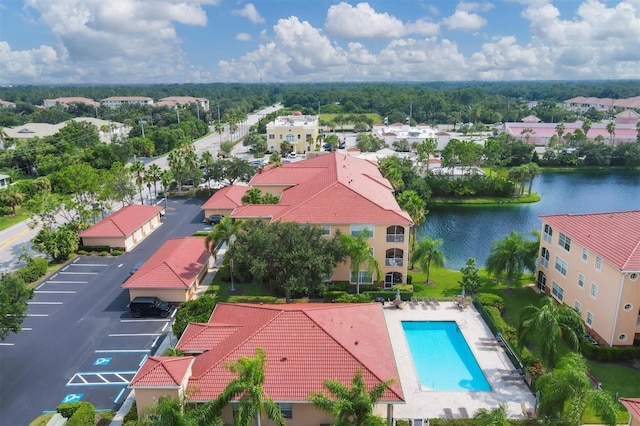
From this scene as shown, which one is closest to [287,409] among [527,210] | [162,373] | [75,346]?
[162,373]

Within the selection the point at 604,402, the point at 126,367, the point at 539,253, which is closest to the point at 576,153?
the point at 539,253

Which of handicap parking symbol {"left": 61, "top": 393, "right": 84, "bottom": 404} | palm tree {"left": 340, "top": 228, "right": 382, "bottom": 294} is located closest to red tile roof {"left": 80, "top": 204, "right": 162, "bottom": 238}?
handicap parking symbol {"left": 61, "top": 393, "right": 84, "bottom": 404}

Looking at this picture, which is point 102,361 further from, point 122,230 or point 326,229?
point 122,230

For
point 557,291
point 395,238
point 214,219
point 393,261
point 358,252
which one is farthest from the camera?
point 214,219

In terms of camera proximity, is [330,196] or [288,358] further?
[330,196]

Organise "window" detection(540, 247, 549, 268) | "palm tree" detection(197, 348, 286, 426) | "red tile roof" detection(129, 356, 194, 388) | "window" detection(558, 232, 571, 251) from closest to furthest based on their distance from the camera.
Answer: "palm tree" detection(197, 348, 286, 426), "red tile roof" detection(129, 356, 194, 388), "window" detection(558, 232, 571, 251), "window" detection(540, 247, 549, 268)

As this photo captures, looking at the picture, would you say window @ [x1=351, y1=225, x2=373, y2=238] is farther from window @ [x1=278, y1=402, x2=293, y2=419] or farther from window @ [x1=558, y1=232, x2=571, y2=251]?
window @ [x1=278, y1=402, x2=293, y2=419]
